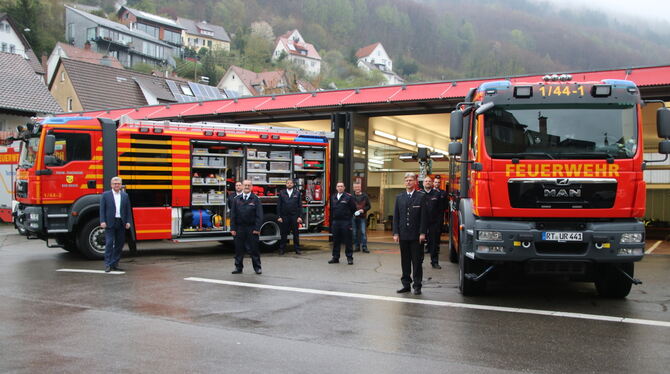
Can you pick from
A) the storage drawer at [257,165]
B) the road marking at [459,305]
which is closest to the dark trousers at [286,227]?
the storage drawer at [257,165]

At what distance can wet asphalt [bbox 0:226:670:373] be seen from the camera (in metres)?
5.59

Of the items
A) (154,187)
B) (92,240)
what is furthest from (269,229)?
(92,240)

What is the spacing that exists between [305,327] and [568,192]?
390 centimetres

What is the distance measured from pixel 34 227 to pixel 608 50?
157070 millimetres

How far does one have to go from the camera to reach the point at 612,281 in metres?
9.22

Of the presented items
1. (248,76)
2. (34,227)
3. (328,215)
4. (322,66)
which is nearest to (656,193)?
(328,215)

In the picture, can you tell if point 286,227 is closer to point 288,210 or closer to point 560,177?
point 288,210

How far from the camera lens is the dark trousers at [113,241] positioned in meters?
11.6

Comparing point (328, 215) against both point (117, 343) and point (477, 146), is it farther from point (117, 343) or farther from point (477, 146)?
point (117, 343)

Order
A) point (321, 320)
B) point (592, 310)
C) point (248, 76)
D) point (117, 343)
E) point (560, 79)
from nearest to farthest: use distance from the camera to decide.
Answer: point (117, 343), point (321, 320), point (592, 310), point (560, 79), point (248, 76)

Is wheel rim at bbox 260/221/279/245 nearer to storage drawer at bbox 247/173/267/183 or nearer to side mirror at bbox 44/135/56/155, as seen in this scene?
storage drawer at bbox 247/173/267/183

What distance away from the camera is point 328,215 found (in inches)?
656

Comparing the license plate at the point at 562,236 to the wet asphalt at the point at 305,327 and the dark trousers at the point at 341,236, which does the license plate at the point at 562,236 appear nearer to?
the wet asphalt at the point at 305,327

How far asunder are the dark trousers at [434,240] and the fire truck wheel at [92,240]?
22.9ft
